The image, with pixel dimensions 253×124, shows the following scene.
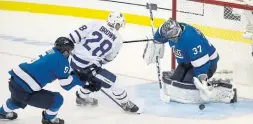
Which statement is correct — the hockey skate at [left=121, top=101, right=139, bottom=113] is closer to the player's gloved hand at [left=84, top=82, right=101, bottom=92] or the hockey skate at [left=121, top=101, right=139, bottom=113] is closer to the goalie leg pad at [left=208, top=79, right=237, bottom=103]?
the player's gloved hand at [left=84, top=82, right=101, bottom=92]

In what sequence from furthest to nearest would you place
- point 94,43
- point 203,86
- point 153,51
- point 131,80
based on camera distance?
point 131,80 < point 153,51 < point 203,86 < point 94,43

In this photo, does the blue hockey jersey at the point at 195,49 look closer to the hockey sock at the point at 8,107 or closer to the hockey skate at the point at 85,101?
the hockey skate at the point at 85,101

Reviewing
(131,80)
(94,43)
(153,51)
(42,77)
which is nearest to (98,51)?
(94,43)

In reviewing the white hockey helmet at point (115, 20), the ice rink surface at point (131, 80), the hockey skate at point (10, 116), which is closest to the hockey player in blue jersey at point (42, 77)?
the hockey skate at point (10, 116)

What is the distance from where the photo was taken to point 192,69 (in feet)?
15.4

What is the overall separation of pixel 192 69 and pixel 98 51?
2.47ft

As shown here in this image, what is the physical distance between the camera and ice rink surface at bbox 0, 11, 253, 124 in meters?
4.36

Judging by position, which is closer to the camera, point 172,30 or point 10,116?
point 10,116

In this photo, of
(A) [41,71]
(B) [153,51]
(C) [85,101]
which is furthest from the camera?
(B) [153,51]

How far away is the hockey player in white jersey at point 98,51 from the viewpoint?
4.36m

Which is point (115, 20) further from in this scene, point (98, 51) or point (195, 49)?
point (195, 49)

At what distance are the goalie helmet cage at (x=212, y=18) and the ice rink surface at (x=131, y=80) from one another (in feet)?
0.30

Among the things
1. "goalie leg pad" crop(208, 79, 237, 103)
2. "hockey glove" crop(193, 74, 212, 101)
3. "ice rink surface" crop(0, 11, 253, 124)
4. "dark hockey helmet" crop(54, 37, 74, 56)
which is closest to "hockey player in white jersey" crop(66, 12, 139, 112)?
"ice rink surface" crop(0, 11, 253, 124)

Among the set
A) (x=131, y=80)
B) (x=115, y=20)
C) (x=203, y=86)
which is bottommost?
(x=131, y=80)
